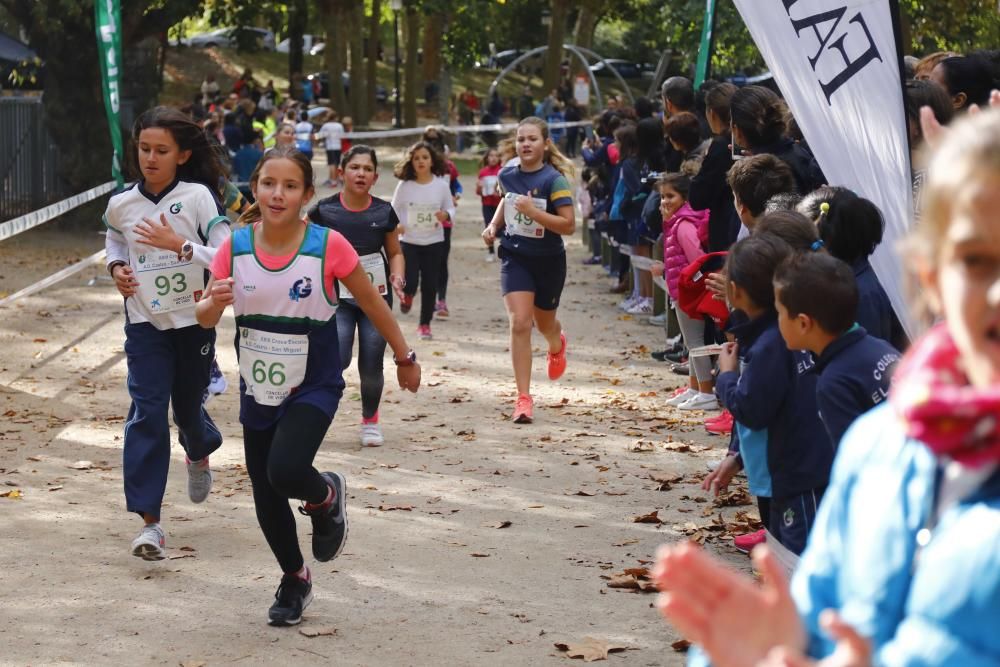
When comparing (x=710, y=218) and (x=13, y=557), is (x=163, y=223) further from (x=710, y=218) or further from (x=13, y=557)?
(x=710, y=218)

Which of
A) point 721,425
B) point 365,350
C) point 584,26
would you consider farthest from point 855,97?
point 584,26

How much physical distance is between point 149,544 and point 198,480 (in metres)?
0.92

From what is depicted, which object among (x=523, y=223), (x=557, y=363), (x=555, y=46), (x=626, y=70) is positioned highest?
(x=555, y=46)

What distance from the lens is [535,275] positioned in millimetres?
9906

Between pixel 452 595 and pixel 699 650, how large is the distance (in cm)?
430

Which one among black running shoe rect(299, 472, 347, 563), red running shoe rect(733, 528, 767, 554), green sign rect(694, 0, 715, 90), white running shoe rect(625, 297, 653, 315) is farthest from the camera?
white running shoe rect(625, 297, 653, 315)

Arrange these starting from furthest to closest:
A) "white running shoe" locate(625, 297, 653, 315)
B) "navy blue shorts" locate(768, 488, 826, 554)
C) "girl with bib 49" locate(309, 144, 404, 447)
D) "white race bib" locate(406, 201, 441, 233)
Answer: "white running shoe" locate(625, 297, 653, 315)
"white race bib" locate(406, 201, 441, 233)
"girl with bib 49" locate(309, 144, 404, 447)
"navy blue shorts" locate(768, 488, 826, 554)

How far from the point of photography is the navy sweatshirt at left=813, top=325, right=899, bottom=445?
4.31 m

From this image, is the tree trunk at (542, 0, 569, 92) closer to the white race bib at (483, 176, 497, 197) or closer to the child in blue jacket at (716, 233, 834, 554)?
the white race bib at (483, 176, 497, 197)

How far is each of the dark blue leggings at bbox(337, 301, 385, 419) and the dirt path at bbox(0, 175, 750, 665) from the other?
329mm

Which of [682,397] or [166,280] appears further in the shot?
[682,397]

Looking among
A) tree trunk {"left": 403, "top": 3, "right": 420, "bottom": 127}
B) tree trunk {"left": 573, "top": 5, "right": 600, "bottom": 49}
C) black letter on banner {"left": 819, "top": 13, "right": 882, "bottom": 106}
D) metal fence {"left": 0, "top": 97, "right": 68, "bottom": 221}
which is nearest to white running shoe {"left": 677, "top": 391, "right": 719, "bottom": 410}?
black letter on banner {"left": 819, "top": 13, "right": 882, "bottom": 106}

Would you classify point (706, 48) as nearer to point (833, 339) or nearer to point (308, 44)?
point (833, 339)

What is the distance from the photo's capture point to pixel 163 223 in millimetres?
6461
